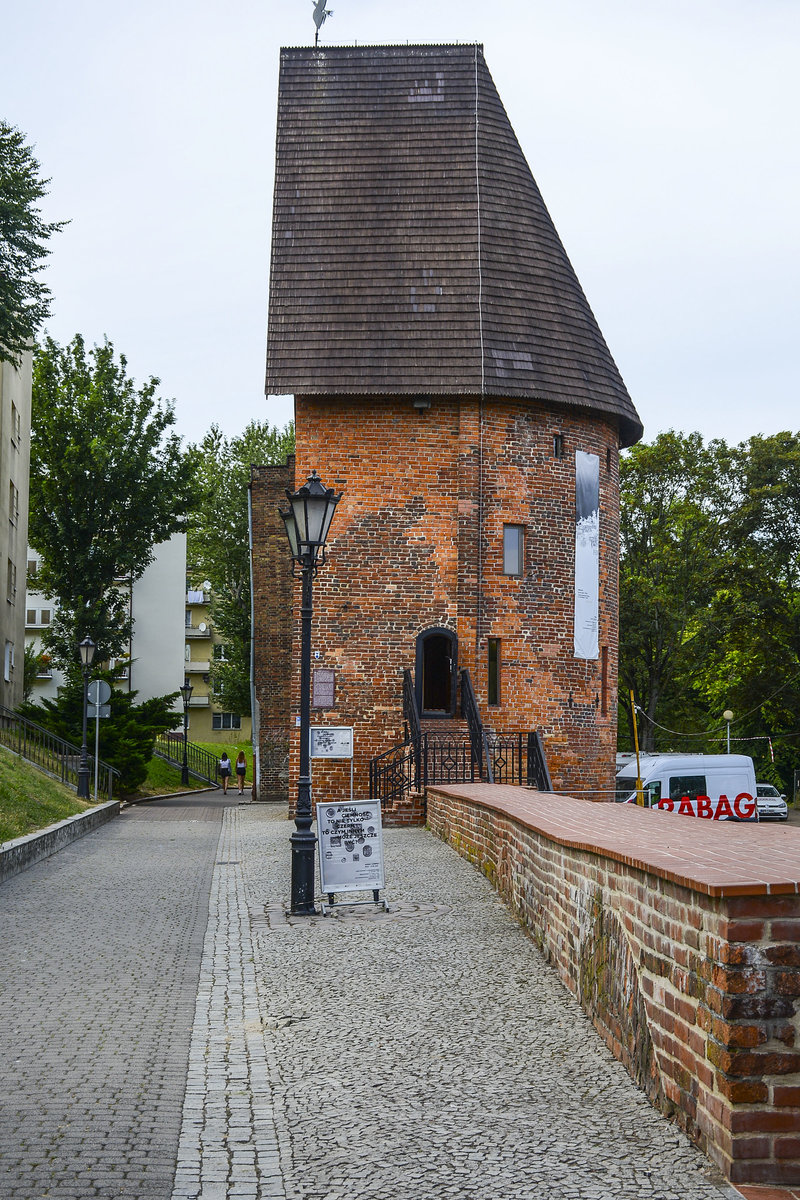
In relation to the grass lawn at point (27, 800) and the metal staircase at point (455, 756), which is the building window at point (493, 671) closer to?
the metal staircase at point (455, 756)

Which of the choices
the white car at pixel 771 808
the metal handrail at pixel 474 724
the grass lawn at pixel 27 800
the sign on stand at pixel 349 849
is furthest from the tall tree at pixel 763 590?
the sign on stand at pixel 349 849

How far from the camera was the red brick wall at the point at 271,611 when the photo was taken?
37000 millimetres

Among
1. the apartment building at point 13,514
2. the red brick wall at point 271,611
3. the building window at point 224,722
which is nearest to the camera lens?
the red brick wall at point 271,611

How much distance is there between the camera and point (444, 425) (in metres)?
27.3

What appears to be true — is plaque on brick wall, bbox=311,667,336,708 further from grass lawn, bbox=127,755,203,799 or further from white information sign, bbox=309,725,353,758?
grass lawn, bbox=127,755,203,799

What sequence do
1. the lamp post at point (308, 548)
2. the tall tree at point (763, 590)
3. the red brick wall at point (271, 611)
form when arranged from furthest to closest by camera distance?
the tall tree at point (763, 590) → the red brick wall at point (271, 611) → the lamp post at point (308, 548)

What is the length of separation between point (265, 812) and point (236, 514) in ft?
110

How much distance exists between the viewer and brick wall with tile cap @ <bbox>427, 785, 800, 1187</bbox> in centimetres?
461

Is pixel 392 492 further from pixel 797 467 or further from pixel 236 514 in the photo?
pixel 236 514

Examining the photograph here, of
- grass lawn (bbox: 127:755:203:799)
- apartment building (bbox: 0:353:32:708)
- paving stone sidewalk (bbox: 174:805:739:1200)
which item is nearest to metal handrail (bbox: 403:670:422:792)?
paving stone sidewalk (bbox: 174:805:739:1200)

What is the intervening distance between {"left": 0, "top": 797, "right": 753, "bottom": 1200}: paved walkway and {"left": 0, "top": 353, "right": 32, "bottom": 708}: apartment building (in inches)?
1100

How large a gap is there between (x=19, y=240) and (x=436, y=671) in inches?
467

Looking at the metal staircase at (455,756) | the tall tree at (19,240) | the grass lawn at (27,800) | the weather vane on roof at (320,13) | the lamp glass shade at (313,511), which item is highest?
the weather vane on roof at (320,13)

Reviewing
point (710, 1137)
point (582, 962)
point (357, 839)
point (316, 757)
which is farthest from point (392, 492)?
point (710, 1137)
